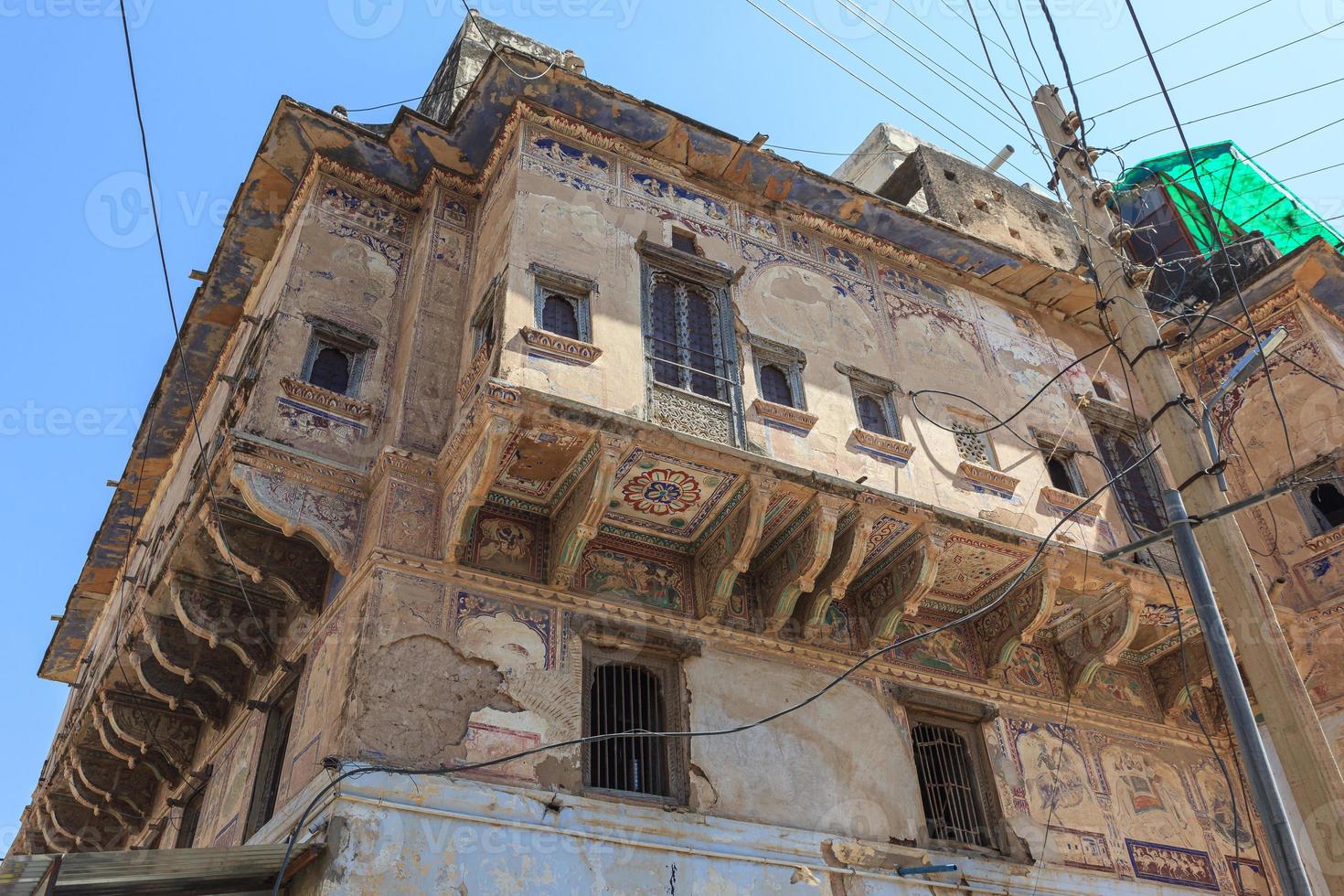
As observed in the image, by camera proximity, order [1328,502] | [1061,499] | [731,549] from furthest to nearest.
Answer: [1328,502] < [1061,499] < [731,549]

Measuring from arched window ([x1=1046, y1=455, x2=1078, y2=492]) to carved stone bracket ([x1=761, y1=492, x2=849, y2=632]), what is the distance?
3.76 meters

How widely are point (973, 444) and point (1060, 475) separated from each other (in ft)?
4.36

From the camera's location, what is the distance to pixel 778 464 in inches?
365

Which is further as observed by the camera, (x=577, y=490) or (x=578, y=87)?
(x=578, y=87)

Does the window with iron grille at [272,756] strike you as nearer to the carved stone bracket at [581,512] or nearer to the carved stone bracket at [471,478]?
the carved stone bracket at [471,478]

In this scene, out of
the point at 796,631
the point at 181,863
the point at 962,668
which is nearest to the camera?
the point at 181,863

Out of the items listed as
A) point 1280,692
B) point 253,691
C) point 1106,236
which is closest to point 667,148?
point 1106,236

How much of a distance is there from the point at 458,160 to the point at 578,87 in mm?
1636

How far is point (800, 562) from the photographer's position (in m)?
9.68

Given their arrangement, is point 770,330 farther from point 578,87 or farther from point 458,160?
point 458,160

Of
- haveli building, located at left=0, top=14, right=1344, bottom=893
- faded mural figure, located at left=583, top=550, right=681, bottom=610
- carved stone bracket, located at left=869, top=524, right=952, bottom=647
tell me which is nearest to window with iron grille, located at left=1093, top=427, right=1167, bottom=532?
haveli building, located at left=0, top=14, right=1344, bottom=893

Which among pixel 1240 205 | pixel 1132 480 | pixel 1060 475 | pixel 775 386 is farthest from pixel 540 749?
pixel 1240 205

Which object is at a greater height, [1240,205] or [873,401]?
[1240,205]

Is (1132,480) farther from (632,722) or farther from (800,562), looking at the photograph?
(632,722)
